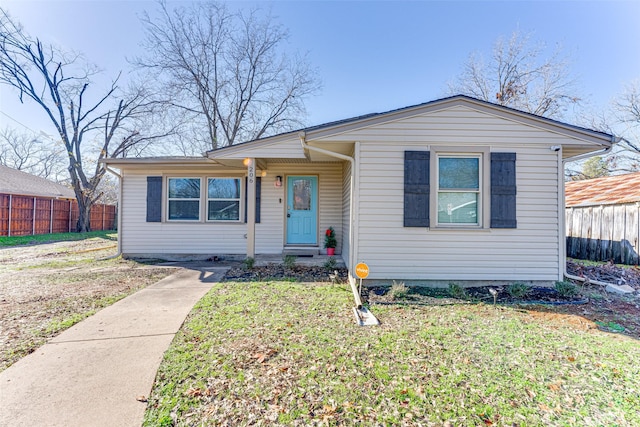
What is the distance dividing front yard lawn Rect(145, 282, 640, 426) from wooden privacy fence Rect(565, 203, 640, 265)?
18.4 ft

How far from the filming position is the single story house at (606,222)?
23.6 ft

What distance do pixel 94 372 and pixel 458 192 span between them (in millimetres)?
5421

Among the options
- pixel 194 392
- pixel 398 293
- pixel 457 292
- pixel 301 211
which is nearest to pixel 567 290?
pixel 457 292

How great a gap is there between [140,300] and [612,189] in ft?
43.1

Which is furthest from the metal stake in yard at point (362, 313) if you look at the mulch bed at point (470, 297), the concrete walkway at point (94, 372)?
the concrete walkway at point (94, 372)

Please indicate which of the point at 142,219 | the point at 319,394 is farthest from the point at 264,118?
the point at 319,394

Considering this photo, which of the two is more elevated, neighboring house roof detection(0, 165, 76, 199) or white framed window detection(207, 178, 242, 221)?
neighboring house roof detection(0, 165, 76, 199)

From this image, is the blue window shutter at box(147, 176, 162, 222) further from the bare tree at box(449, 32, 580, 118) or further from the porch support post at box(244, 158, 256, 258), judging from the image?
the bare tree at box(449, 32, 580, 118)

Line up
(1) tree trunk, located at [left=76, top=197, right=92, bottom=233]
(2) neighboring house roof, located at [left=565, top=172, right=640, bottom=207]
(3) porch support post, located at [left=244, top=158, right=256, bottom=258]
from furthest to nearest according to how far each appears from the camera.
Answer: (1) tree trunk, located at [left=76, top=197, right=92, bottom=233]
(2) neighboring house roof, located at [left=565, top=172, right=640, bottom=207]
(3) porch support post, located at [left=244, top=158, right=256, bottom=258]

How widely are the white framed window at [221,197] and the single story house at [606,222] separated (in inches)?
405

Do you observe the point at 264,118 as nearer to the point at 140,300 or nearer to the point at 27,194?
the point at 27,194

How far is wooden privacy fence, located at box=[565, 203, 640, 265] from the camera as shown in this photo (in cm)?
715

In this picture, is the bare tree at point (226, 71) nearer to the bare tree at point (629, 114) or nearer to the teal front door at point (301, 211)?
the teal front door at point (301, 211)

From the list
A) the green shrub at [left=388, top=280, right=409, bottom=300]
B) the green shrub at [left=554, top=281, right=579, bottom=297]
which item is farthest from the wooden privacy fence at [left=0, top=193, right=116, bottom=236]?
the green shrub at [left=554, top=281, right=579, bottom=297]
